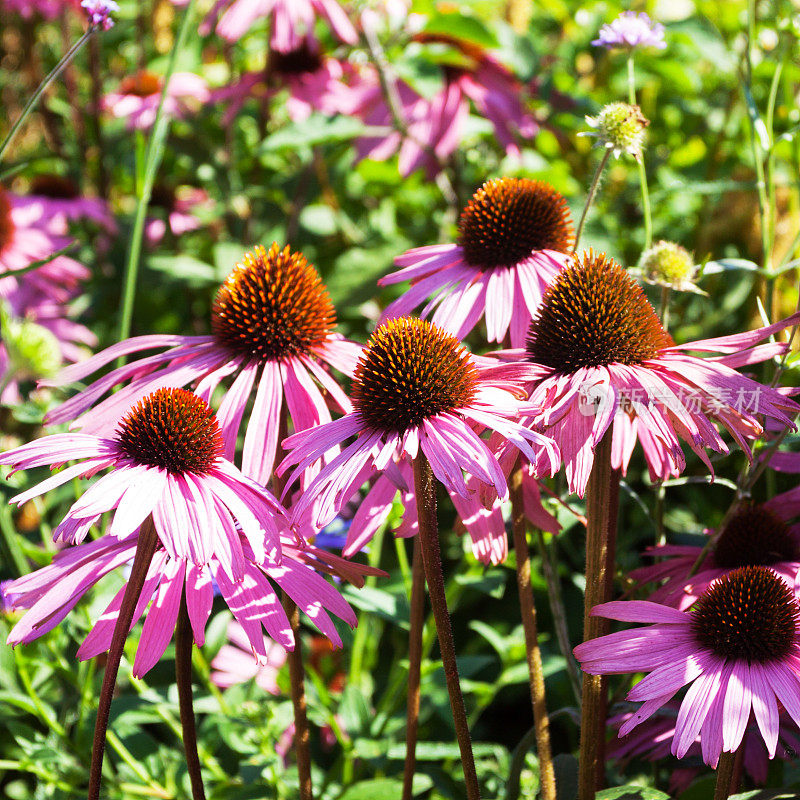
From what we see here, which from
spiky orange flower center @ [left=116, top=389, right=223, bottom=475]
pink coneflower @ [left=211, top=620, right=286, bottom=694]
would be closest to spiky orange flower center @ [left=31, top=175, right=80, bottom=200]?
pink coneflower @ [left=211, top=620, right=286, bottom=694]

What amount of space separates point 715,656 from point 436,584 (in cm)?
24

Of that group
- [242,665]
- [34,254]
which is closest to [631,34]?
[242,665]

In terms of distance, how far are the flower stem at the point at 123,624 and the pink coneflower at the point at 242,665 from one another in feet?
1.75

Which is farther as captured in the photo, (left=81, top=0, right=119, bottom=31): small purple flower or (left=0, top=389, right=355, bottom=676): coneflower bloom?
(left=81, top=0, right=119, bottom=31): small purple flower

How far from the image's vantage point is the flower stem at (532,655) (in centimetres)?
81

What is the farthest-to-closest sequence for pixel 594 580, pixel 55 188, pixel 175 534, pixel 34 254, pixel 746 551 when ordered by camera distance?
pixel 55 188 < pixel 34 254 < pixel 746 551 < pixel 594 580 < pixel 175 534

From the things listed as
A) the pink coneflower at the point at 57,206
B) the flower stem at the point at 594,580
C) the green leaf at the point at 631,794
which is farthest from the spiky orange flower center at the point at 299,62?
the green leaf at the point at 631,794

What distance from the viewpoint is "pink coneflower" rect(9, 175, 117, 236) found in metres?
2.11

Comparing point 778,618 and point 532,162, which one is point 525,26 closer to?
point 532,162

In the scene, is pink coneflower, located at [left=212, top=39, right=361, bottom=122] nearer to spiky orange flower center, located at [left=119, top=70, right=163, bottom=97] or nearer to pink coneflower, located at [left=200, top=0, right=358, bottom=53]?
pink coneflower, located at [left=200, top=0, right=358, bottom=53]

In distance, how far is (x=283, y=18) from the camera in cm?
184

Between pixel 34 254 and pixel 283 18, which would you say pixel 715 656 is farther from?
pixel 34 254

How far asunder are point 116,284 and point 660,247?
1452 mm

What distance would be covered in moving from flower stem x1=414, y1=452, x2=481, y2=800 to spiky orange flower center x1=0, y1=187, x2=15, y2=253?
1675mm
